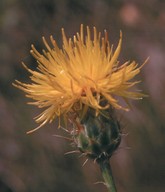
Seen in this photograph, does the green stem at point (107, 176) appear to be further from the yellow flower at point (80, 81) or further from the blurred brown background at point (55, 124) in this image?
the blurred brown background at point (55, 124)

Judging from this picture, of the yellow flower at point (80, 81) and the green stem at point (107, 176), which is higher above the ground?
the yellow flower at point (80, 81)

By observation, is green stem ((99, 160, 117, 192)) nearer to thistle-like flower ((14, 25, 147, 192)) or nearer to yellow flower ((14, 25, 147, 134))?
thistle-like flower ((14, 25, 147, 192))

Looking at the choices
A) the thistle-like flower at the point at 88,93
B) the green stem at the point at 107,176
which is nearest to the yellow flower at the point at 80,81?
the thistle-like flower at the point at 88,93

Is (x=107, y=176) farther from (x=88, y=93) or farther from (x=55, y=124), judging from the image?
(x=55, y=124)

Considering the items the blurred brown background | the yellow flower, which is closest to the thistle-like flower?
the yellow flower

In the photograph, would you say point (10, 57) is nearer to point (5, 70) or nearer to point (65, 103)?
point (5, 70)
